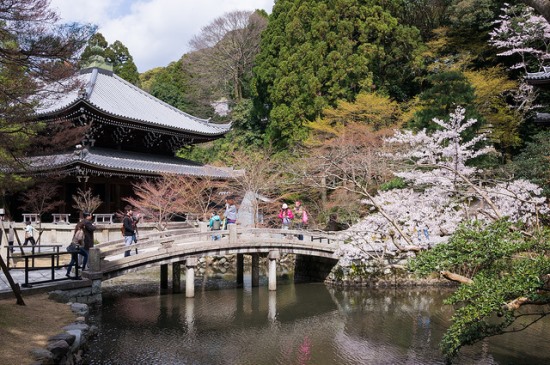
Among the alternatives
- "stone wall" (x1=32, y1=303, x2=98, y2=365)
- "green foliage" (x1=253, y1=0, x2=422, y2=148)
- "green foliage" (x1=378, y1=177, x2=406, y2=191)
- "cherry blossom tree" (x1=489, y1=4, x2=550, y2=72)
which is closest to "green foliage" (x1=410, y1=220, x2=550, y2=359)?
"stone wall" (x1=32, y1=303, x2=98, y2=365)

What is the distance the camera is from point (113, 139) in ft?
83.8

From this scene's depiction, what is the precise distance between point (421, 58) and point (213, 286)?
780 inches

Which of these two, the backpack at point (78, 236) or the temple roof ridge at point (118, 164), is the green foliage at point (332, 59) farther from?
the backpack at point (78, 236)

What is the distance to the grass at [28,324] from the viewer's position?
289 inches

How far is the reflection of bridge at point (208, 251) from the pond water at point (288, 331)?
3.95ft

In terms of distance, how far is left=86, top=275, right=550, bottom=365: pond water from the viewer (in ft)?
34.8

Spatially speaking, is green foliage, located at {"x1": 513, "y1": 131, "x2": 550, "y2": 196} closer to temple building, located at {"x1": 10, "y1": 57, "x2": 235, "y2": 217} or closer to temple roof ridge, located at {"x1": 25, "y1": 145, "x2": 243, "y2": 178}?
temple roof ridge, located at {"x1": 25, "y1": 145, "x2": 243, "y2": 178}

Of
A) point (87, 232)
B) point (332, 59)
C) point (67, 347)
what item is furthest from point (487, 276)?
point (332, 59)

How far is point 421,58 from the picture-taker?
3025 cm

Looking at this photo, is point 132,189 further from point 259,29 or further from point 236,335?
point 259,29

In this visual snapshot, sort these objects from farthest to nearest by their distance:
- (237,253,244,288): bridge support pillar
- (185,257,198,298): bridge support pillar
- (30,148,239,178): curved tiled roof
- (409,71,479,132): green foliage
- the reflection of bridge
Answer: (30,148,239,178): curved tiled roof < (409,71,479,132): green foliage < (237,253,244,288): bridge support pillar < (185,257,198,298): bridge support pillar < the reflection of bridge

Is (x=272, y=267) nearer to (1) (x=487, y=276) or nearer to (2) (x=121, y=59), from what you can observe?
(1) (x=487, y=276)

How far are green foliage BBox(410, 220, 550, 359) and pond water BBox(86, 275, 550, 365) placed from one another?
2584 mm

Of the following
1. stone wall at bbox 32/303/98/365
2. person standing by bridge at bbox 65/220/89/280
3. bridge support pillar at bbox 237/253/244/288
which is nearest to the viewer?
stone wall at bbox 32/303/98/365
